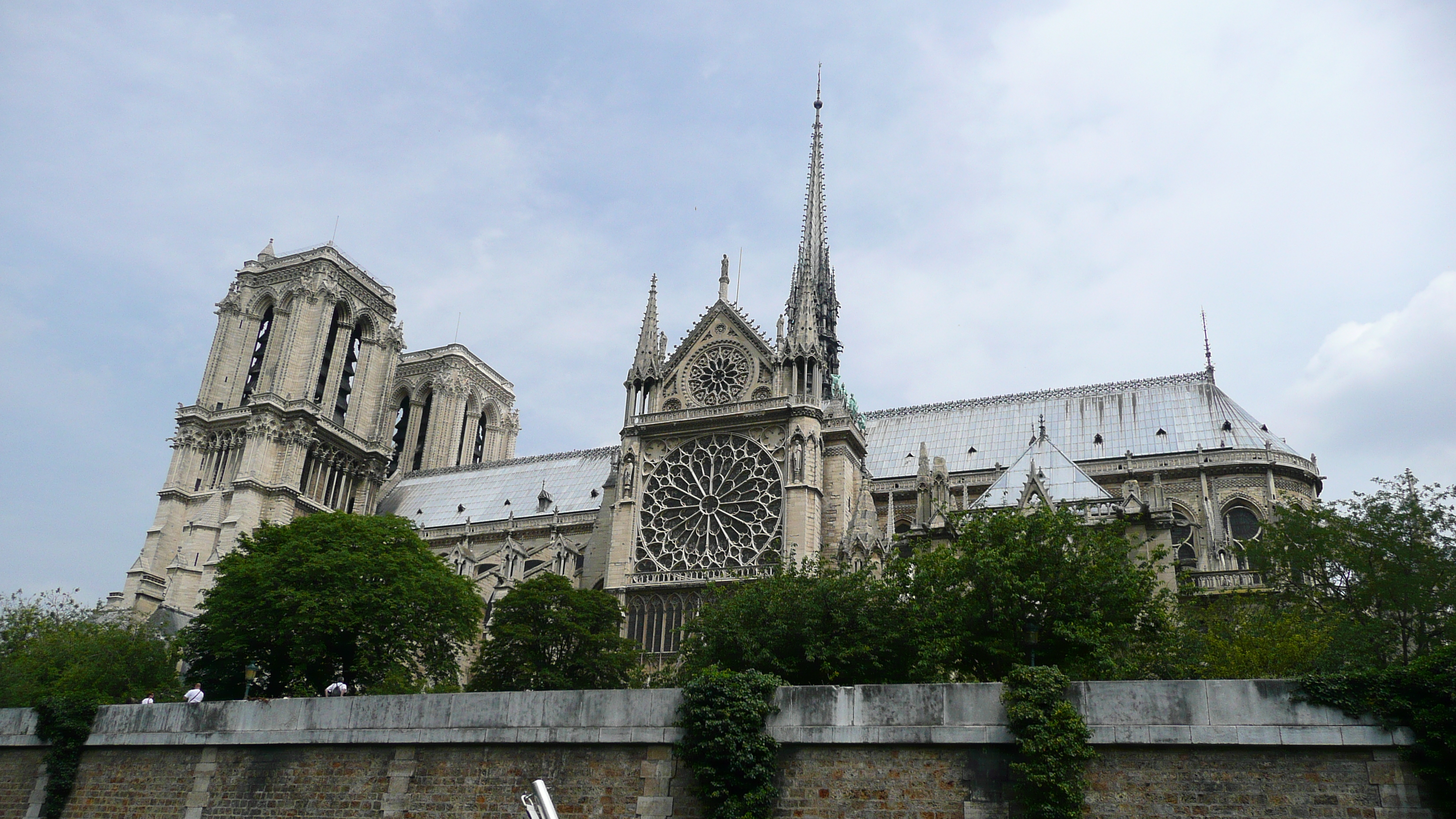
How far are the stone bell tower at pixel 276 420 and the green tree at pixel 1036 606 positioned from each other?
40314 millimetres

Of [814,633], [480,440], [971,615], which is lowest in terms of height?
[814,633]

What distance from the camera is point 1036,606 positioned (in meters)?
25.4

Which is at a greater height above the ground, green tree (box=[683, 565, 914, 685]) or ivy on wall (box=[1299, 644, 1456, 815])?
green tree (box=[683, 565, 914, 685])

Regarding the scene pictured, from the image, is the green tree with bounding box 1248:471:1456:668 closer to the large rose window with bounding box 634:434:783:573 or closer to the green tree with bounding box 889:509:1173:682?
the green tree with bounding box 889:509:1173:682

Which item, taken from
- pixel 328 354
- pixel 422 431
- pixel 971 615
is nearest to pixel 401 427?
pixel 422 431

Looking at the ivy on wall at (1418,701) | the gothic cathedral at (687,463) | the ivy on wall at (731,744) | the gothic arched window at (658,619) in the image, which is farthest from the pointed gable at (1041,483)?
the ivy on wall at (1418,701)

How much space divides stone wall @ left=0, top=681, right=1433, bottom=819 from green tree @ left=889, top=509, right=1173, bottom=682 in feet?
21.7

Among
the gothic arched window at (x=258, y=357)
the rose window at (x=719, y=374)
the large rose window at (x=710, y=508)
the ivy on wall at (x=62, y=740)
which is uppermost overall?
the gothic arched window at (x=258, y=357)

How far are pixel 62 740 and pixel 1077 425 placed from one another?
4314 cm

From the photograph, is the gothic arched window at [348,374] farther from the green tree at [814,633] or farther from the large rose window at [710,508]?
the green tree at [814,633]

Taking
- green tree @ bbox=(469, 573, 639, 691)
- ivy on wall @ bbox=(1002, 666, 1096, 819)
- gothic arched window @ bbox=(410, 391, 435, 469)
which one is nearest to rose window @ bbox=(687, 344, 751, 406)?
green tree @ bbox=(469, 573, 639, 691)

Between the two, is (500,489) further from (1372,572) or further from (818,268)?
(1372,572)

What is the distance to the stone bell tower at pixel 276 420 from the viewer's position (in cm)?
5838

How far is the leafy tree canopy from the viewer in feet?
81.6
